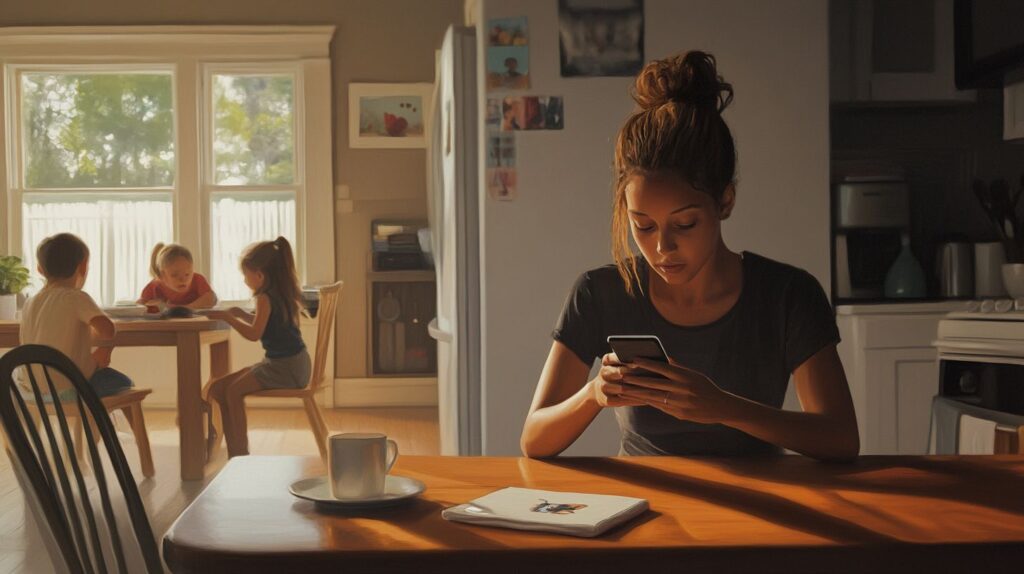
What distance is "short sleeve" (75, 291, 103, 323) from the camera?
3824 millimetres

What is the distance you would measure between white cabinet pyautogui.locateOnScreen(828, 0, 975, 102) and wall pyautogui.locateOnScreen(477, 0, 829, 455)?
587mm

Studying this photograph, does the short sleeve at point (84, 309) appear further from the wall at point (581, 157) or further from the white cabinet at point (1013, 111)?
the white cabinet at point (1013, 111)

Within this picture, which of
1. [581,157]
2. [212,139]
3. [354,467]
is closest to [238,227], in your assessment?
[212,139]

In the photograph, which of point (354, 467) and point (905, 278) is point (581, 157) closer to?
point (905, 278)

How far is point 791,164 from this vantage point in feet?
9.75

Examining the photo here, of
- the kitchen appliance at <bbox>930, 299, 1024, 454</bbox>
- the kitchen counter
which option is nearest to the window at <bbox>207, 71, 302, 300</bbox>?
the kitchen counter

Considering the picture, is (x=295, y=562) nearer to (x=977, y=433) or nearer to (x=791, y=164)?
(x=977, y=433)

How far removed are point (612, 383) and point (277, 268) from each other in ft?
10.3

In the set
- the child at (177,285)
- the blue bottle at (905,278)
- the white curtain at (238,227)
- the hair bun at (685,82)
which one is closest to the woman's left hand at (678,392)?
the hair bun at (685,82)

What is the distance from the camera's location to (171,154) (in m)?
6.29

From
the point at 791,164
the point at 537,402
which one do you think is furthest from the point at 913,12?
the point at 537,402

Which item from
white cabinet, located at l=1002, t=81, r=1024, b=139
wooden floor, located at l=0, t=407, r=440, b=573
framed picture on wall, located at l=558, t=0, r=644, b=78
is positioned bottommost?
wooden floor, located at l=0, t=407, r=440, b=573

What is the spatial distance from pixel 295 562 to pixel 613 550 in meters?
0.30

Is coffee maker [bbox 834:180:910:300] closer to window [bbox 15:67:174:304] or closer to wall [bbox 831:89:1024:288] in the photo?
wall [bbox 831:89:1024:288]
